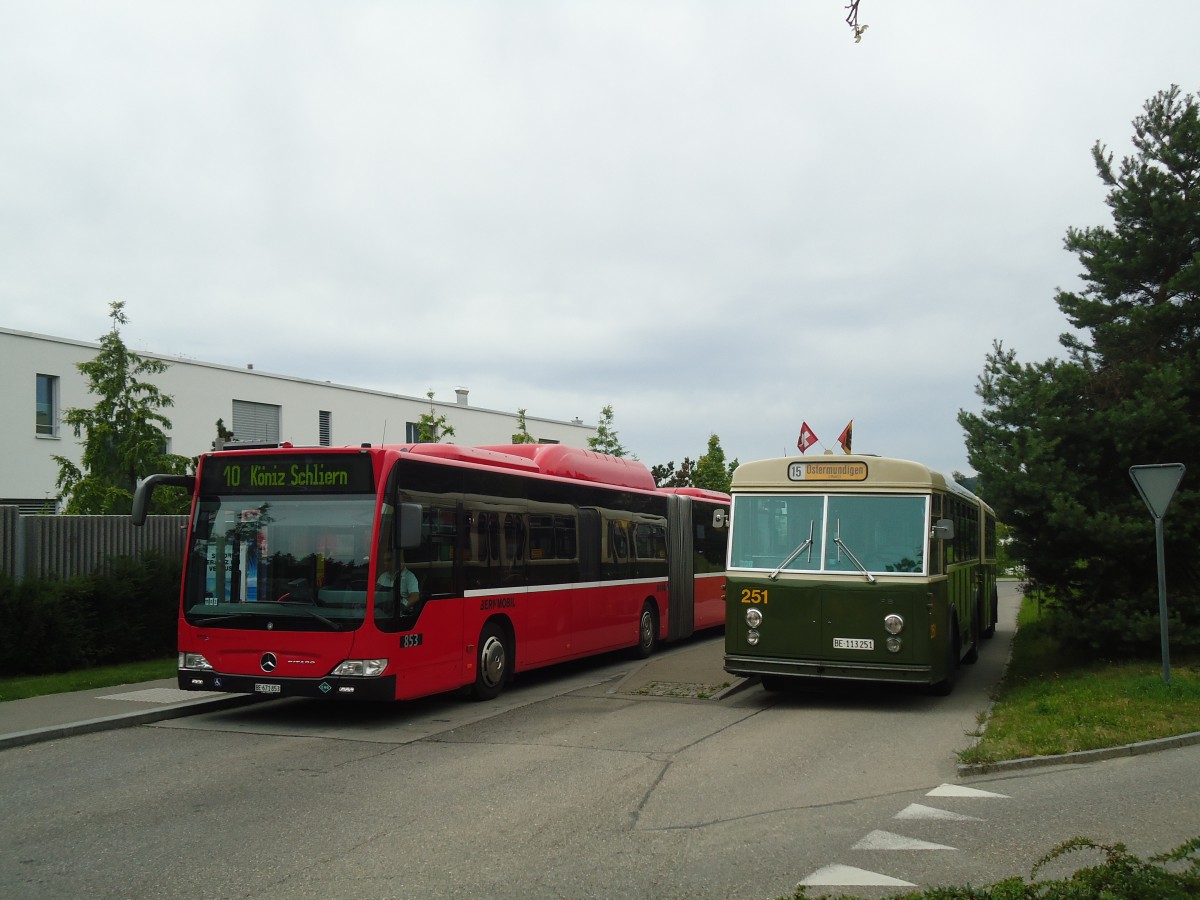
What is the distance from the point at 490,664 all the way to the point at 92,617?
6.31 metres

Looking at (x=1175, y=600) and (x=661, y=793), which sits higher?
(x=1175, y=600)

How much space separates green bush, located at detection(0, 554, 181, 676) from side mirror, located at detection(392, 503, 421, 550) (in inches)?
262

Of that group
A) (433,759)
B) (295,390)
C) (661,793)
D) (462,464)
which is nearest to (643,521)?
(462,464)

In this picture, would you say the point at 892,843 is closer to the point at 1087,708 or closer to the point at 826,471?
the point at 1087,708

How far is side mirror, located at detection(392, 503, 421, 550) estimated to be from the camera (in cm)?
1077

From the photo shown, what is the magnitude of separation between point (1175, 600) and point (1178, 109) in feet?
22.3

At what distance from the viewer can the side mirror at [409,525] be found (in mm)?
10766

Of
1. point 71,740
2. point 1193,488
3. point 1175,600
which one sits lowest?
point 71,740

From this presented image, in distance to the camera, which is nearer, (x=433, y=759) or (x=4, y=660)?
(x=433, y=759)

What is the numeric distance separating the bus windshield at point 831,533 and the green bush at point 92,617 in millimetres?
9157

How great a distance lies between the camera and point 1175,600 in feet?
45.1

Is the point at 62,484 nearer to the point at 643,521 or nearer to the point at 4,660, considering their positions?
the point at 4,660

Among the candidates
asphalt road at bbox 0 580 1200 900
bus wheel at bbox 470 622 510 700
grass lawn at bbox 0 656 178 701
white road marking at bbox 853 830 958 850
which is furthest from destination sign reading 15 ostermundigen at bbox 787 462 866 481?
grass lawn at bbox 0 656 178 701

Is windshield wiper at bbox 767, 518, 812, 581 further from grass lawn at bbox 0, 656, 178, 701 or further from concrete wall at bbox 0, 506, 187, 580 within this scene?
grass lawn at bbox 0, 656, 178, 701
